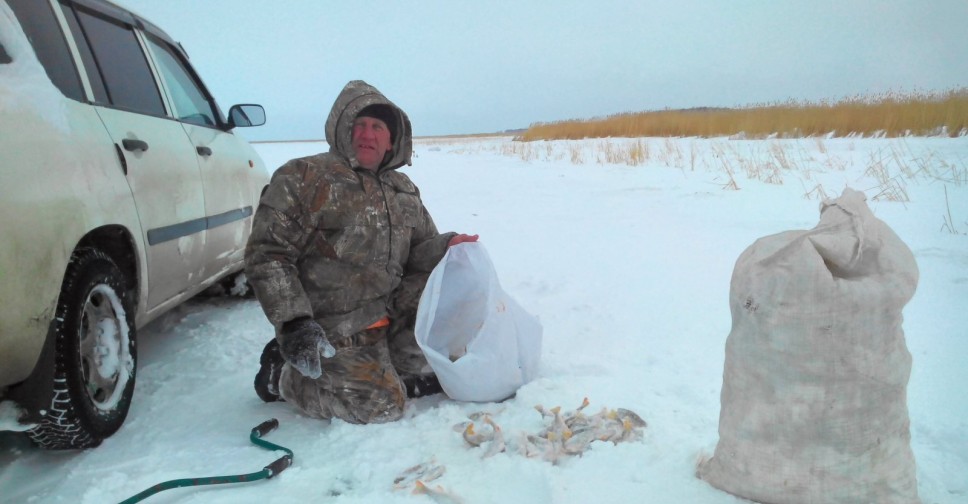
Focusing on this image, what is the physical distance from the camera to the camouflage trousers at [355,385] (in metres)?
2.24

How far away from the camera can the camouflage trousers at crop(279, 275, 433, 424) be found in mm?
2236

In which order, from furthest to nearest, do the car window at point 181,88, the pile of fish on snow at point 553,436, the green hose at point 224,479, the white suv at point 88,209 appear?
the car window at point 181,88 → the pile of fish on snow at point 553,436 → the green hose at point 224,479 → the white suv at point 88,209

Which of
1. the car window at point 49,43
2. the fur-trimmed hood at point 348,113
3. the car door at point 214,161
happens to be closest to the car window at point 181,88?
the car door at point 214,161

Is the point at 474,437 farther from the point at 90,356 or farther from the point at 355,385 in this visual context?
the point at 90,356

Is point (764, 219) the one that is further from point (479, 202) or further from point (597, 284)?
point (479, 202)

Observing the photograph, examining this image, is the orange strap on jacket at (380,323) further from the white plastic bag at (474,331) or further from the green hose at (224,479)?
the green hose at (224,479)

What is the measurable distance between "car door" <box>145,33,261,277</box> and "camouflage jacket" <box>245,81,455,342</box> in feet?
2.78

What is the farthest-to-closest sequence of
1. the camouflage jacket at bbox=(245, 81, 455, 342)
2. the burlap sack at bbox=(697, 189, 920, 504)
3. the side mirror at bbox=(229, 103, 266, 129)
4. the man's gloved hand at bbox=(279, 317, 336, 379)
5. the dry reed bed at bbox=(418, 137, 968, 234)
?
the dry reed bed at bbox=(418, 137, 968, 234)
the side mirror at bbox=(229, 103, 266, 129)
the camouflage jacket at bbox=(245, 81, 455, 342)
the man's gloved hand at bbox=(279, 317, 336, 379)
the burlap sack at bbox=(697, 189, 920, 504)

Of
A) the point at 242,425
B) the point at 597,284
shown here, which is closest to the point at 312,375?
the point at 242,425

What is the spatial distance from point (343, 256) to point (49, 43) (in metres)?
1.26

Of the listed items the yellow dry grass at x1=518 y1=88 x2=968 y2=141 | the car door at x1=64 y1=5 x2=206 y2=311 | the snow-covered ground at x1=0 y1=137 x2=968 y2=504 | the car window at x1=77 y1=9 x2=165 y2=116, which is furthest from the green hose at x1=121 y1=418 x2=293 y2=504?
the yellow dry grass at x1=518 y1=88 x2=968 y2=141

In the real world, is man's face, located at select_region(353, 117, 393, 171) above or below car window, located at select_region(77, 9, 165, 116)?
below

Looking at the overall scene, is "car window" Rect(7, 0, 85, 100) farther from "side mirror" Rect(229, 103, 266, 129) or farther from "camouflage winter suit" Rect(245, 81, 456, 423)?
"side mirror" Rect(229, 103, 266, 129)

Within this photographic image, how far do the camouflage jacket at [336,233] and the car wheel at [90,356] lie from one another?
457 millimetres
